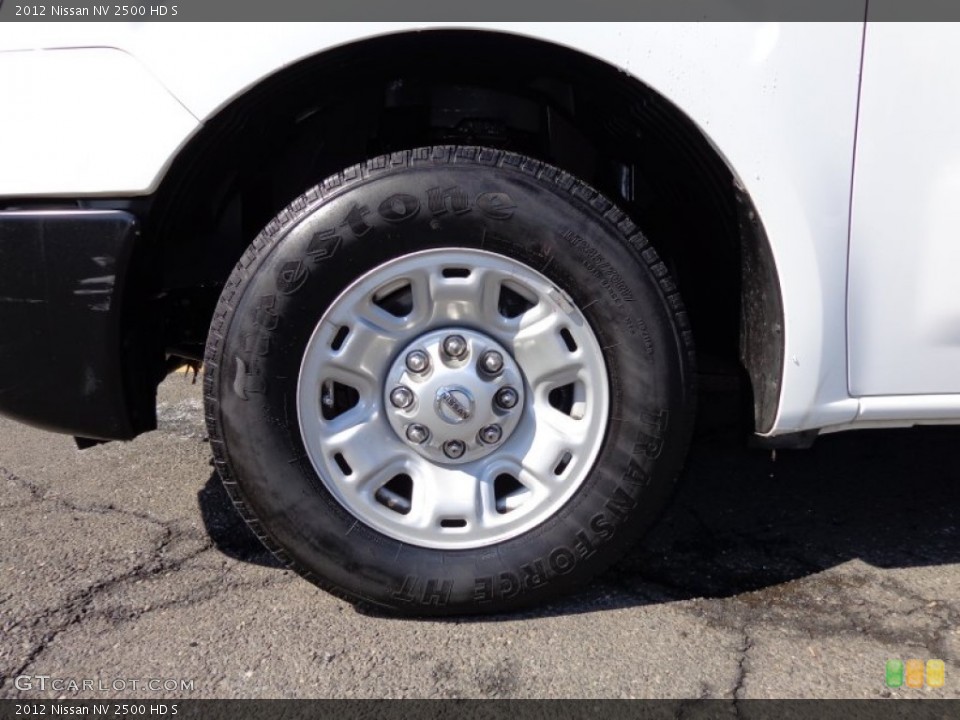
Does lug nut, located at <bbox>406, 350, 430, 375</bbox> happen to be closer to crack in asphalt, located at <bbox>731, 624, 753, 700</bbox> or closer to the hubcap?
the hubcap

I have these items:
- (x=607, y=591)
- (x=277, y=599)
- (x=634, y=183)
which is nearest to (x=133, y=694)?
(x=277, y=599)

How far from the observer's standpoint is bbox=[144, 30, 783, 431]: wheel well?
2.12m

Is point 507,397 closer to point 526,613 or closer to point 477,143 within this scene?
point 526,613

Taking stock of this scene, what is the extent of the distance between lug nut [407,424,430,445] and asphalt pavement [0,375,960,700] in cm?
44

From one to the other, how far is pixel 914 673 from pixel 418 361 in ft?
4.14

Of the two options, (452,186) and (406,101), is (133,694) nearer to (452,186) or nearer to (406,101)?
(452,186)

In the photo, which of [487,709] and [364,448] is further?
[364,448]

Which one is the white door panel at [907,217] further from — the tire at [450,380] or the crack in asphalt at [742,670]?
the crack in asphalt at [742,670]

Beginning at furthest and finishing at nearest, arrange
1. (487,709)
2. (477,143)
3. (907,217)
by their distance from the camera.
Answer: (477,143)
(907,217)
(487,709)

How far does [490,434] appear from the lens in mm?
2191

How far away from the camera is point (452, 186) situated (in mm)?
2088

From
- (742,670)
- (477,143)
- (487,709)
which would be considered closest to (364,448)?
(487,709)

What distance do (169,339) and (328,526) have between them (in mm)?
665

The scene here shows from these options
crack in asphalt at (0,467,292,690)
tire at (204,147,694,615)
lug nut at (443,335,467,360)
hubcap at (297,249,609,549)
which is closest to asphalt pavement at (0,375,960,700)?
crack in asphalt at (0,467,292,690)
